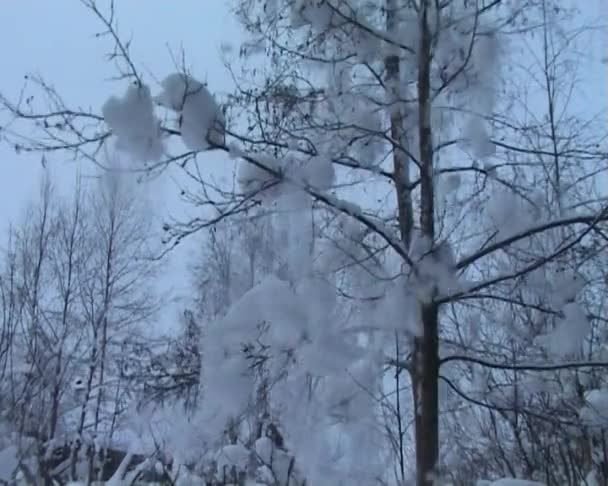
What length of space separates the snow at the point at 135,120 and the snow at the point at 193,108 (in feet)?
0.23

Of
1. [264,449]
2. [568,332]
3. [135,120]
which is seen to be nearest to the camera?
[135,120]

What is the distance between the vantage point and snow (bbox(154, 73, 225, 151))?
350cm

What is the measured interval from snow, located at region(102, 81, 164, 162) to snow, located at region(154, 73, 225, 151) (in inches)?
2.8

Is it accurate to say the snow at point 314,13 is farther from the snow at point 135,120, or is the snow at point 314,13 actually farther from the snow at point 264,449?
the snow at point 264,449

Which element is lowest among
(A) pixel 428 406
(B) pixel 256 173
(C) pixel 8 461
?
(C) pixel 8 461

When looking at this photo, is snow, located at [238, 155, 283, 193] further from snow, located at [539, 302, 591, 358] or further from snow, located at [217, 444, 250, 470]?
snow, located at [217, 444, 250, 470]

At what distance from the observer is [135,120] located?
3500 mm

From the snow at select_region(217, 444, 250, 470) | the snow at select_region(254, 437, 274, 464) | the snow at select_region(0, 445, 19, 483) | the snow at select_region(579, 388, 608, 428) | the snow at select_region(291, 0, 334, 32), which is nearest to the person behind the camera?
the snow at select_region(291, 0, 334, 32)

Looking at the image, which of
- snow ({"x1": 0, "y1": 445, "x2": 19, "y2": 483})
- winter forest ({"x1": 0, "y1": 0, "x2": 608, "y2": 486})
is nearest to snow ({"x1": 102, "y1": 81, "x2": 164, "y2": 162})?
winter forest ({"x1": 0, "y1": 0, "x2": 608, "y2": 486})

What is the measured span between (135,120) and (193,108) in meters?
0.26

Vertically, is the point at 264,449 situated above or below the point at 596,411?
below

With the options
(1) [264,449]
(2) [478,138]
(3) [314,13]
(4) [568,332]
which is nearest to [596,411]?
(4) [568,332]

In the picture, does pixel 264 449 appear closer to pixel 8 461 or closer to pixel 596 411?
pixel 8 461

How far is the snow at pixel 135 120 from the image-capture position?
3.49 metres
